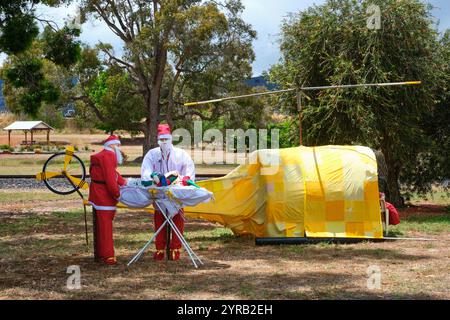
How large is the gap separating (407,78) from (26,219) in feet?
35.9

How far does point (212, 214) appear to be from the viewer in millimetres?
12586

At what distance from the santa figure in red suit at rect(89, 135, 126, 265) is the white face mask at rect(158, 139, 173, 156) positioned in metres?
0.83

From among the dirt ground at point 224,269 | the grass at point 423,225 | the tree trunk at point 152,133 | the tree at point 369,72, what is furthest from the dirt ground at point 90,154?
the dirt ground at point 224,269

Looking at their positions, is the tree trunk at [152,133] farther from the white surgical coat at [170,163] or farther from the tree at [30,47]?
the white surgical coat at [170,163]

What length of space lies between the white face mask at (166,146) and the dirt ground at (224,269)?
1758 millimetres

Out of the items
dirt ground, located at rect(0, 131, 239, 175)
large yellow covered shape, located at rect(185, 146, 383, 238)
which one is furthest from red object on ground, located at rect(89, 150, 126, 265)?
dirt ground, located at rect(0, 131, 239, 175)

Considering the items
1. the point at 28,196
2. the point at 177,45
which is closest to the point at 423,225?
the point at 28,196

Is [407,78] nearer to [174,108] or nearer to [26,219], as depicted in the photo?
[26,219]

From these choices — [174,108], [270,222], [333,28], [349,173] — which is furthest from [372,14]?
[174,108]

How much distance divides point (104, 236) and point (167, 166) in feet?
5.00

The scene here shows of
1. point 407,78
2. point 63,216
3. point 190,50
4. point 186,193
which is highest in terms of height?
point 190,50

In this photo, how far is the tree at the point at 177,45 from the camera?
138ft

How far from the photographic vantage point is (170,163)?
35.0ft

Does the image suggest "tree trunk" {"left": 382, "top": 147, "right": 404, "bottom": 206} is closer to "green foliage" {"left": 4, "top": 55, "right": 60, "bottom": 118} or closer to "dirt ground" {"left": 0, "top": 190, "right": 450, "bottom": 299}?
"dirt ground" {"left": 0, "top": 190, "right": 450, "bottom": 299}
